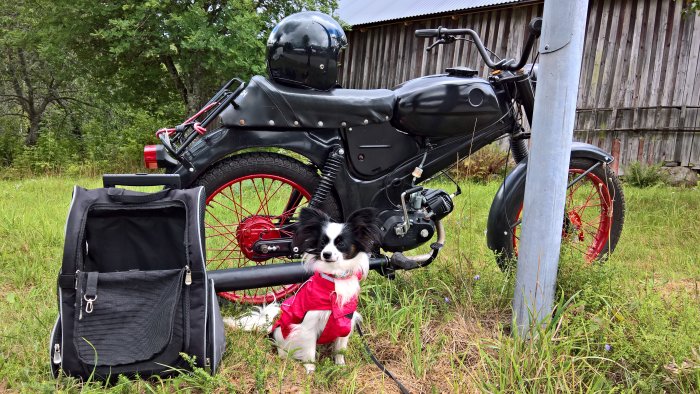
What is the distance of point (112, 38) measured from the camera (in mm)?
9766

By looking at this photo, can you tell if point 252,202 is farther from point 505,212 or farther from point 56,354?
point 505,212

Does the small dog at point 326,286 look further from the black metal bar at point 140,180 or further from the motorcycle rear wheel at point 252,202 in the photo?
the black metal bar at point 140,180

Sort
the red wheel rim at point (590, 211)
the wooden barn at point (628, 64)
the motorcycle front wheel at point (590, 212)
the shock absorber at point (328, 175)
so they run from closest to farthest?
1. the shock absorber at point (328, 175)
2. the motorcycle front wheel at point (590, 212)
3. the red wheel rim at point (590, 211)
4. the wooden barn at point (628, 64)

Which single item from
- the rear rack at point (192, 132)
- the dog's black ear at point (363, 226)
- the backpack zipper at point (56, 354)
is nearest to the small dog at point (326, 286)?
the dog's black ear at point (363, 226)

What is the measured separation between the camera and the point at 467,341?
2229 millimetres

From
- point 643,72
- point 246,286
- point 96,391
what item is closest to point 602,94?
point 643,72

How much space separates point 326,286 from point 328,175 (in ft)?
2.34

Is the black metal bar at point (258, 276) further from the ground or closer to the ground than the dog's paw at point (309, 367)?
further from the ground

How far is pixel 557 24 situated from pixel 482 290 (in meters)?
1.38

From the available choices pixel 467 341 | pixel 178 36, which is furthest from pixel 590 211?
pixel 178 36

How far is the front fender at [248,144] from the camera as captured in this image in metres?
2.46

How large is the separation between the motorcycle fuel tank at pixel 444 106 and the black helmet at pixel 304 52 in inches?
18.0

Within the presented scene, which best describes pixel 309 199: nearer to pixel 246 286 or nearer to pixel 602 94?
pixel 246 286

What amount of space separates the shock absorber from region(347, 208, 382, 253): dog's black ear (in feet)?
1.47
